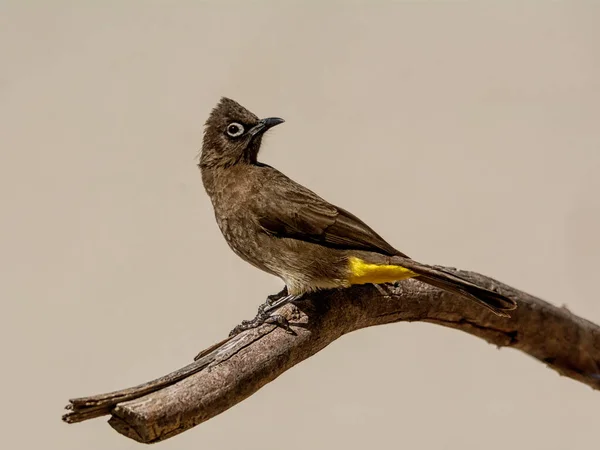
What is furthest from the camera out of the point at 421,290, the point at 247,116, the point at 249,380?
the point at 421,290

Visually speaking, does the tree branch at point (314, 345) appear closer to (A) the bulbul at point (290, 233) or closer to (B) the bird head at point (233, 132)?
(A) the bulbul at point (290, 233)

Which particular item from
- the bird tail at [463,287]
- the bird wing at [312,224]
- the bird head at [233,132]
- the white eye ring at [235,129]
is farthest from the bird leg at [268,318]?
the white eye ring at [235,129]

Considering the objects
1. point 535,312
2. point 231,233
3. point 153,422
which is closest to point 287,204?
point 231,233

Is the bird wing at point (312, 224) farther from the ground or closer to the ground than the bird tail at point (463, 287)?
farther from the ground

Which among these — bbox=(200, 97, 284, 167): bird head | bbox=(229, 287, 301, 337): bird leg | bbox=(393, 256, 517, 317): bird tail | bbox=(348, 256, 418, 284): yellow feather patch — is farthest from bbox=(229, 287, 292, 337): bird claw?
bbox=(200, 97, 284, 167): bird head

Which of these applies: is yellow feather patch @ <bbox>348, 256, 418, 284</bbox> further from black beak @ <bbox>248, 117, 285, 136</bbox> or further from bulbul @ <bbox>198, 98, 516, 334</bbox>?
black beak @ <bbox>248, 117, 285, 136</bbox>

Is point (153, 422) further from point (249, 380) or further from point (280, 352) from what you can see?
point (280, 352)
